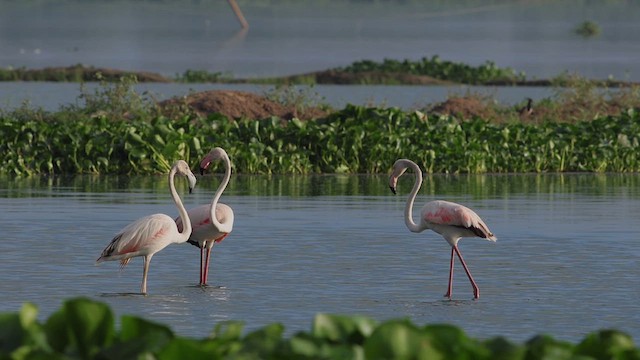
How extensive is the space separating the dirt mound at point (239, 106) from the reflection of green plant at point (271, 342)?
96.7ft

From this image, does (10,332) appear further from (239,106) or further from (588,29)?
(588,29)

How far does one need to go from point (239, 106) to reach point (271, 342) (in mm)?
30753

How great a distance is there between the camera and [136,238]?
15.7 meters

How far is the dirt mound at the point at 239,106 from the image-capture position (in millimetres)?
38219

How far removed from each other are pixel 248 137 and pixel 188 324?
19.1 metres

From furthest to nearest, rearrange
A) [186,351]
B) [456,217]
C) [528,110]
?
[528,110], [456,217], [186,351]

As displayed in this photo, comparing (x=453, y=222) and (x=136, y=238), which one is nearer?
(x=136, y=238)

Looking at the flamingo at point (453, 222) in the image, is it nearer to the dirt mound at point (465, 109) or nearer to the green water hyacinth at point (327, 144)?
the green water hyacinth at point (327, 144)

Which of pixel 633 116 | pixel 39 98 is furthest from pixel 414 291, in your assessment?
pixel 39 98

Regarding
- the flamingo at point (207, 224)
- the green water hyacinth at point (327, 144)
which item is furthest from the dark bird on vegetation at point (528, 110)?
the flamingo at point (207, 224)

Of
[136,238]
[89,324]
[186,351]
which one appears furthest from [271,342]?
[136,238]

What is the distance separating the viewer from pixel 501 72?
93375 mm

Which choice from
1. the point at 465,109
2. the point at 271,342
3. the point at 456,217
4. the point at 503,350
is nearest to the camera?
the point at 503,350

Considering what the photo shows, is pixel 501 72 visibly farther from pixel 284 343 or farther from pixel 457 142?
pixel 284 343
